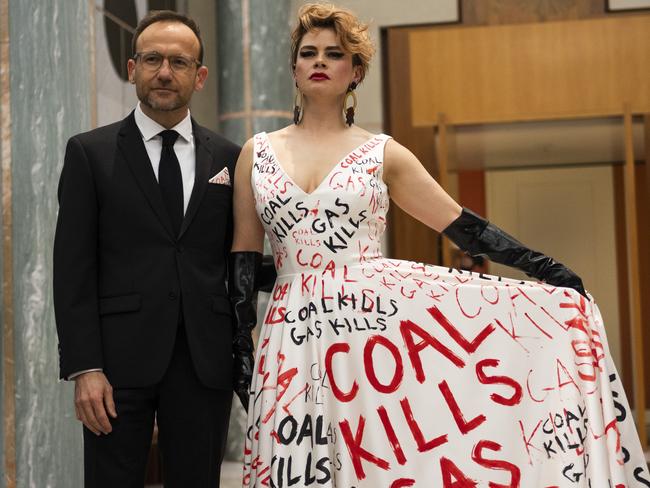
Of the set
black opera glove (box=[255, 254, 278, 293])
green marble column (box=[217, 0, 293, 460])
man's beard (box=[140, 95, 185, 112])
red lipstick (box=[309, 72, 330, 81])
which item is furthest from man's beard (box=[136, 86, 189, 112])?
green marble column (box=[217, 0, 293, 460])

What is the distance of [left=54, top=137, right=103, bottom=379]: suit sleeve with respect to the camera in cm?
224

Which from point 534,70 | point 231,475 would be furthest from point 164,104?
point 534,70

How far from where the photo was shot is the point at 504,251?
2590mm

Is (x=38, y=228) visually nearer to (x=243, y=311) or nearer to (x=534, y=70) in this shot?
(x=243, y=311)

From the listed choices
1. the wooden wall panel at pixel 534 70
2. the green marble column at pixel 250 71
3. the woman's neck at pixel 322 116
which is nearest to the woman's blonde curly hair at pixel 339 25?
the woman's neck at pixel 322 116

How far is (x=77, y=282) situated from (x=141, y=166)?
33 centimetres

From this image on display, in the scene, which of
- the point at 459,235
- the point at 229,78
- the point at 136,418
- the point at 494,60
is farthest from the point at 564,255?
the point at 136,418

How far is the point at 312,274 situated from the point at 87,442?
68 cm

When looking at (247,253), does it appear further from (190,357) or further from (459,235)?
(459,235)

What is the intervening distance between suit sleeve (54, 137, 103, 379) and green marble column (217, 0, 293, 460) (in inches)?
142

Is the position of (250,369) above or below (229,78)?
below

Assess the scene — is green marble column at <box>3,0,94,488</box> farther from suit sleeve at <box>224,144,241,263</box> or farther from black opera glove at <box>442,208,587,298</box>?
black opera glove at <box>442,208,587,298</box>

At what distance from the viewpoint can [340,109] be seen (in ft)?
8.56

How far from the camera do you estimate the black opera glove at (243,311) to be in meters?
2.43
